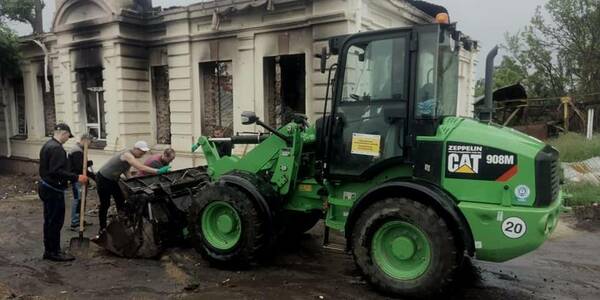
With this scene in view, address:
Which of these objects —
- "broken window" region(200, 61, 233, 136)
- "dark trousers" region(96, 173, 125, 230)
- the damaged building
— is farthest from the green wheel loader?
"broken window" region(200, 61, 233, 136)

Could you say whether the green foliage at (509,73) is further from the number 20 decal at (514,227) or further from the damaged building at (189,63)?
the number 20 decal at (514,227)

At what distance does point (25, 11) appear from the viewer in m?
17.4

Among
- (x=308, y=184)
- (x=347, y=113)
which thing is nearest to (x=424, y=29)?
(x=347, y=113)

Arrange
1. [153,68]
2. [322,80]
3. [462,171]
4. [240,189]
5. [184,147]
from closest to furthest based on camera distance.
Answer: [462,171]
[240,189]
[322,80]
[184,147]
[153,68]

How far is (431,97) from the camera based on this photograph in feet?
14.8

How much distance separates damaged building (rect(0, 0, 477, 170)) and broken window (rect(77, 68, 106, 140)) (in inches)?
1.1

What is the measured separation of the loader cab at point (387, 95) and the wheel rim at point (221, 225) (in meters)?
1.30

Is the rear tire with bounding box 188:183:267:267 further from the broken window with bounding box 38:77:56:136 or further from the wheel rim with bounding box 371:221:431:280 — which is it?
the broken window with bounding box 38:77:56:136

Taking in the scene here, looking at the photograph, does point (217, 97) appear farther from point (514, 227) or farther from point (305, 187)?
point (514, 227)

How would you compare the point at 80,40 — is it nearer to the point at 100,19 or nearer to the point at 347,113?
the point at 100,19

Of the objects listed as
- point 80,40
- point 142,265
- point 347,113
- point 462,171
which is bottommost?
point 142,265

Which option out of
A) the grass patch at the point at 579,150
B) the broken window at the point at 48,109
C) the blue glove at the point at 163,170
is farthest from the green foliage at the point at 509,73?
the blue glove at the point at 163,170

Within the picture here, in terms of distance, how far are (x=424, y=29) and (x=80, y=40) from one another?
10979 mm

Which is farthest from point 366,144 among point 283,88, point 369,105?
point 283,88
